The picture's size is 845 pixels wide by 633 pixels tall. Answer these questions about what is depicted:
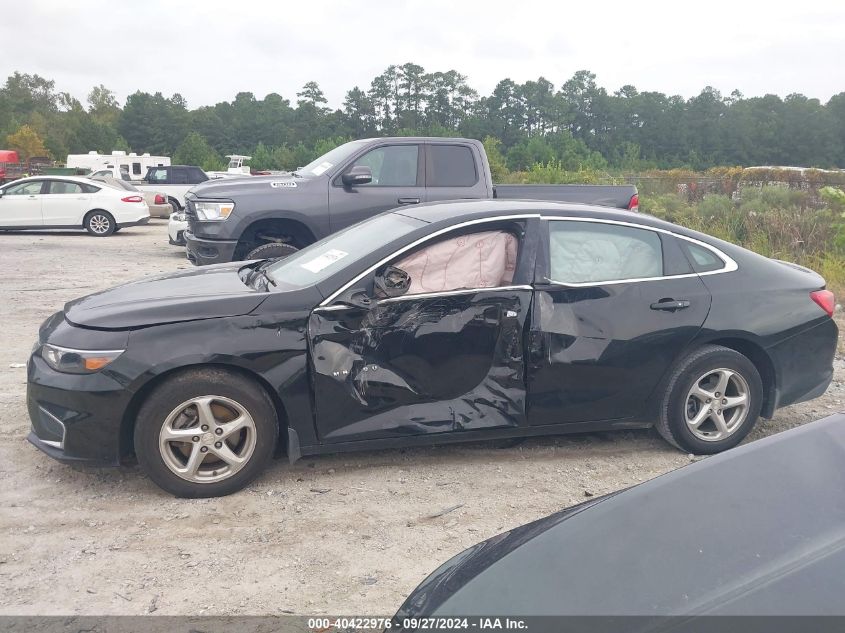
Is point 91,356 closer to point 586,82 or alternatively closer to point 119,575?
point 119,575

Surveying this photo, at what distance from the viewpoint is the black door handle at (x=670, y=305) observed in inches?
191

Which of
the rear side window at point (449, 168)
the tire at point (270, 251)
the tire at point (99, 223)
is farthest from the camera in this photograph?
the tire at point (99, 223)

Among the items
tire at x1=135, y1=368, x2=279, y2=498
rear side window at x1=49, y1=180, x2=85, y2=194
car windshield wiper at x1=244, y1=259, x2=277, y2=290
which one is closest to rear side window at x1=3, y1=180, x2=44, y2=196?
rear side window at x1=49, y1=180, x2=85, y2=194

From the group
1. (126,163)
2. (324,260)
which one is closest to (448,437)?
(324,260)

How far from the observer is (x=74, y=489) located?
440 cm

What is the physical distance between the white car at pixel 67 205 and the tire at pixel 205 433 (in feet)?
52.8

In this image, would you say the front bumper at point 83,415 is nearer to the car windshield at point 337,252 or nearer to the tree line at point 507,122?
the car windshield at point 337,252

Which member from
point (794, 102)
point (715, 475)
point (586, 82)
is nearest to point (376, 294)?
point (715, 475)

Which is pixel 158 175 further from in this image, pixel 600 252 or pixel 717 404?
pixel 717 404

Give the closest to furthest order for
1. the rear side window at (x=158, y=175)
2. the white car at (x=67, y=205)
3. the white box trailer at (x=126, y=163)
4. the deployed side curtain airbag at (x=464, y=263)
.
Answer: the deployed side curtain airbag at (x=464, y=263)
the white car at (x=67, y=205)
the rear side window at (x=158, y=175)
the white box trailer at (x=126, y=163)

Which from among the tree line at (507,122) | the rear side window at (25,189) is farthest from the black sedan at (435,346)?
the tree line at (507,122)

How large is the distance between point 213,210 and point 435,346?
17.4ft

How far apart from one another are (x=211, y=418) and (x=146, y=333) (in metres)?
0.54

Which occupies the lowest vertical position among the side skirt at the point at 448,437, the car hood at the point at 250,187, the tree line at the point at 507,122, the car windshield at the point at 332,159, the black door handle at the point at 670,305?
the side skirt at the point at 448,437
